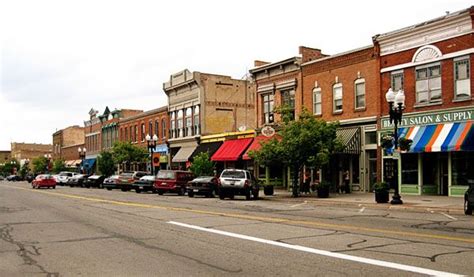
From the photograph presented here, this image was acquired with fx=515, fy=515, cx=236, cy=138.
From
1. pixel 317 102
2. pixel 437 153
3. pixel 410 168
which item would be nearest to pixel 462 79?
pixel 437 153

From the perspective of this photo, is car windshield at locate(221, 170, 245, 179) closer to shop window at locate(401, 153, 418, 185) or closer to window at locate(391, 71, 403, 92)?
shop window at locate(401, 153, 418, 185)

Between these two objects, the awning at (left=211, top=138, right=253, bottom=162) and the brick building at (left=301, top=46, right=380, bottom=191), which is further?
the awning at (left=211, top=138, right=253, bottom=162)

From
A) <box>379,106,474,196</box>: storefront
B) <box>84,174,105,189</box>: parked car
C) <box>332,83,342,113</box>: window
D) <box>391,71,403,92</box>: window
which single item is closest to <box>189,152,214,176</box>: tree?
<box>332,83,342,113</box>: window

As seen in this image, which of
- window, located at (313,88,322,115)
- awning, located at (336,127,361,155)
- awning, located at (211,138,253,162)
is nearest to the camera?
awning, located at (336,127,361,155)

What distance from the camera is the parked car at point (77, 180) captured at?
56.2m

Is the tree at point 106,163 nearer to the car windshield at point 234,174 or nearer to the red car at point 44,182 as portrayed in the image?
the red car at point 44,182

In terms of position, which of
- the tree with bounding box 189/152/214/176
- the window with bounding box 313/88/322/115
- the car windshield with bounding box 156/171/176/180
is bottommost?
the car windshield with bounding box 156/171/176/180

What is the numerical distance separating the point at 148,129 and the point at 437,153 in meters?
38.2

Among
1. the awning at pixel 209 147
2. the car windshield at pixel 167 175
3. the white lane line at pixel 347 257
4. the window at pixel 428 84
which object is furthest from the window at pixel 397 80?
the white lane line at pixel 347 257

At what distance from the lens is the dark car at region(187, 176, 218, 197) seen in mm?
30942

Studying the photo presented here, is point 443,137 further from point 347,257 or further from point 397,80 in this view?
point 347,257

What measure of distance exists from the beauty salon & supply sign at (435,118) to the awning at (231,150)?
1302cm

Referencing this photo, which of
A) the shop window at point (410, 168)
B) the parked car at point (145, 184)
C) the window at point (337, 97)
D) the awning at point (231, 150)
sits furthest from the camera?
the awning at point (231, 150)

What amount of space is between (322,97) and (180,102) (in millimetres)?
21969
